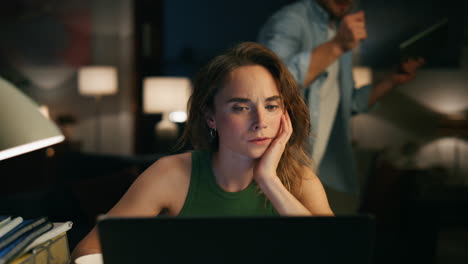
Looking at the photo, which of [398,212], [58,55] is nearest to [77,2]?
[58,55]

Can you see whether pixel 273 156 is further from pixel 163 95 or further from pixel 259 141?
pixel 163 95

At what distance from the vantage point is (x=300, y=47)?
221 cm

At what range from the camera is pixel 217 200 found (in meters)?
1.23

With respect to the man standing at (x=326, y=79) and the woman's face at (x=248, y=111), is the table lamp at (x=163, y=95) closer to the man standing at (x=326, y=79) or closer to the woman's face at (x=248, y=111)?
the man standing at (x=326, y=79)

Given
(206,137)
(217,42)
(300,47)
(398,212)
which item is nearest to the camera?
(206,137)

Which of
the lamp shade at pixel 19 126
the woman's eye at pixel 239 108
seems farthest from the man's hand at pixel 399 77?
the lamp shade at pixel 19 126

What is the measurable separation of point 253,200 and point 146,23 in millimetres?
5005

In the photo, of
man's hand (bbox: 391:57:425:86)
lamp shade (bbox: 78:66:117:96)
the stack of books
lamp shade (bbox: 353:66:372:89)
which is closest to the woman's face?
the stack of books

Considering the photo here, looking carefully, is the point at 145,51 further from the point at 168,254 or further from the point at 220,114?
the point at 168,254

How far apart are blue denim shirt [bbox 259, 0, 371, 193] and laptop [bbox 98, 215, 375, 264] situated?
129 cm

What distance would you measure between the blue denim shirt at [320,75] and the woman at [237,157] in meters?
0.72

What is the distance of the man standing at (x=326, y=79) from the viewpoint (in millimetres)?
2096

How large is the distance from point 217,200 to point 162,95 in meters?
3.77

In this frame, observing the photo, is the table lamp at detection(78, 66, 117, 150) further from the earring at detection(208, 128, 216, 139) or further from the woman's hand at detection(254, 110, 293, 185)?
the woman's hand at detection(254, 110, 293, 185)
